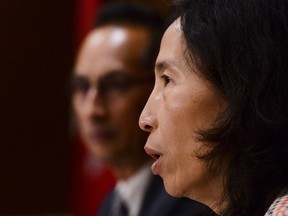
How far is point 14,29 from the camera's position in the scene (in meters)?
3.11

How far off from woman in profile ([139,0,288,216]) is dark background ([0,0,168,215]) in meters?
2.14

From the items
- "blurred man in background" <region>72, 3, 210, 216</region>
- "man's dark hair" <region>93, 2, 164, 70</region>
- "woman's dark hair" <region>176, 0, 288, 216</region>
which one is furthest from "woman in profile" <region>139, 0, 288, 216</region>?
"man's dark hair" <region>93, 2, 164, 70</region>

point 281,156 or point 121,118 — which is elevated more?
point 281,156

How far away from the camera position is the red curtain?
292cm

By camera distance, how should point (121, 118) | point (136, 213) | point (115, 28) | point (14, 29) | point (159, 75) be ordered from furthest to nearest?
1. point (14, 29)
2. point (115, 28)
3. point (121, 118)
4. point (136, 213)
5. point (159, 75)

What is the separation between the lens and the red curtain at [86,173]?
292 centimetres

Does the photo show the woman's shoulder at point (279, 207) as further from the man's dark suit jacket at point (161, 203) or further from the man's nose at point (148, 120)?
the man's dark suit jacket at point (161, 203)

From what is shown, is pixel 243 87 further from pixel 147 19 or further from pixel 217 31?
pixel 147 19

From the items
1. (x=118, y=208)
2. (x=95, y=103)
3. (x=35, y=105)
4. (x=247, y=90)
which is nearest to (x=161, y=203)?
(x=118, y=208)

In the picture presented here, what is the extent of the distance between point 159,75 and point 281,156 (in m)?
0.24

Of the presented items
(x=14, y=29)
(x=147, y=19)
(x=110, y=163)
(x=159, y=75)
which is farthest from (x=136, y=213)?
(x=14, y=29)

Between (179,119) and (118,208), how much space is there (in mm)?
1124

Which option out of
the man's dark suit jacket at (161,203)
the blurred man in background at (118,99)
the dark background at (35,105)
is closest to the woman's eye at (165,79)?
the man's dark suit jacket at (161,203)

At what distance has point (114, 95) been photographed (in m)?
2.14
